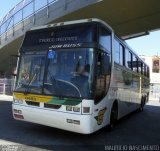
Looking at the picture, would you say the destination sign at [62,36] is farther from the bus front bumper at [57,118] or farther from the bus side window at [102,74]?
the bus front bumper at [57,118]

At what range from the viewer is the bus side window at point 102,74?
889cm

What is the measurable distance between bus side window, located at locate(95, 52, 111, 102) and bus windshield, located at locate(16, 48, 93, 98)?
37cm

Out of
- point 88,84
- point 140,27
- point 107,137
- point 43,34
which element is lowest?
point 107,137

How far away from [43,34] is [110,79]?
2.39 meters

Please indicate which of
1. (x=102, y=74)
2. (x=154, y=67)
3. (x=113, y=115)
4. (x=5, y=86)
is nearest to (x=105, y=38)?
(x=102, y=74)

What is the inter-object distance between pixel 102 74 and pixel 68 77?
1.06 meters

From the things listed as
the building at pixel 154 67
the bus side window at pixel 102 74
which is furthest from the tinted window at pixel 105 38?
the building at pixel 154 67

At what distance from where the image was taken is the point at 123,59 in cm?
1246

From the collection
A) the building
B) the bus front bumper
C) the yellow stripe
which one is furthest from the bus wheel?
the building

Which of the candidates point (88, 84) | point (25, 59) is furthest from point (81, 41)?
point (25, 59)

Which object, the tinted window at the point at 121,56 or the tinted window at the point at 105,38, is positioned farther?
the tinted window at the point at 121,56

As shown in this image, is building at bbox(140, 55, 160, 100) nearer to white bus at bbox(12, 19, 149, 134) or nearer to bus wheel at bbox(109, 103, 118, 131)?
bus wheel at bbox(109, 103, 118, 131)

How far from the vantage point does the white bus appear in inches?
→ 335

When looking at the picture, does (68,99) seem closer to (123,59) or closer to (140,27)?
(123,59)
